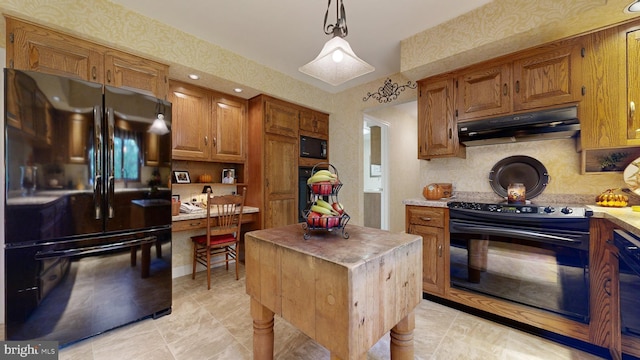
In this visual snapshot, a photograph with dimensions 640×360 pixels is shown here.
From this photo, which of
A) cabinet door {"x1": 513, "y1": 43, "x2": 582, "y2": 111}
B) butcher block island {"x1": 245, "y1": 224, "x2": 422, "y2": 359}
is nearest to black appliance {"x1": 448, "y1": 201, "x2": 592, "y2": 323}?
cabinet door {"x1": 513, "y1": 43, "x2": 582, "y2": 111}

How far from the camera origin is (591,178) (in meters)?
2.02

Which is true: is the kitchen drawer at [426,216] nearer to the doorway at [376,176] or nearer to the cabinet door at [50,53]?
the doorway at [376,176]

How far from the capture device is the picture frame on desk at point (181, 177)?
2991mm

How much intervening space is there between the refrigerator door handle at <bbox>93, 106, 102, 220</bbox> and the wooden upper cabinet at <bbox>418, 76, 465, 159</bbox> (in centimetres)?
287

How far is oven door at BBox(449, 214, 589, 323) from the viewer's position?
5.54ft

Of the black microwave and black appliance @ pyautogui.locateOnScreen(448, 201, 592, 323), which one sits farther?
the black microwave

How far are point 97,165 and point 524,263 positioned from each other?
10.8 feet

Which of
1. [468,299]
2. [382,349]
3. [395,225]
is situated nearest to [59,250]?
[382,349]

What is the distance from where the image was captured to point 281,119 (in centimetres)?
350

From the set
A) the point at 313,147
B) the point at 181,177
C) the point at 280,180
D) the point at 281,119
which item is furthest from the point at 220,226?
the point at 313,147

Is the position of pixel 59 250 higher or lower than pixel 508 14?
lower

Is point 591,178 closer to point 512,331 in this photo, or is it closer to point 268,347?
point 512,331

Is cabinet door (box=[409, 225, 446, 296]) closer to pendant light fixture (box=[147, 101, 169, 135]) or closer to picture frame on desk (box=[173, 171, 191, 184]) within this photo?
pendant light fixture (box=[147, 101, 169, 135])

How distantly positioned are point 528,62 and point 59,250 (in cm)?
388
